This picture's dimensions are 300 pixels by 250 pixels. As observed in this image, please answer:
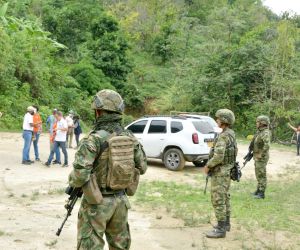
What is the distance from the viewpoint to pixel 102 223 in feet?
14.0

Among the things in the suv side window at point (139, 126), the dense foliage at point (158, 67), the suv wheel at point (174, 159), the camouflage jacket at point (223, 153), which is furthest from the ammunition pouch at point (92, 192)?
the dense foliage at point (158, 67)

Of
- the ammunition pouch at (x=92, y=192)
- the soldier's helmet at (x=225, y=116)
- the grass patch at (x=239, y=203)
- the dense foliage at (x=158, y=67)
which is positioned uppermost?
the dense foliage at (x=158, y=67)

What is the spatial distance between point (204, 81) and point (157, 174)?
67.5 feet

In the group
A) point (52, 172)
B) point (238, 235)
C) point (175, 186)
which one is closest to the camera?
point (238, 235)

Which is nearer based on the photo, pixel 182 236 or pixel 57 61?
pixel 182 236

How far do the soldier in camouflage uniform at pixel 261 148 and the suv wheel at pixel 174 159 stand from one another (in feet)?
13.1

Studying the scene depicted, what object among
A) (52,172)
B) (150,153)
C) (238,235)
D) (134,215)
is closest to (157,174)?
(150,153)

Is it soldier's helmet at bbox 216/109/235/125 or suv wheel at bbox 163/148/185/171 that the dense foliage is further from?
soldier's helmet at bbox 216/109/235/125

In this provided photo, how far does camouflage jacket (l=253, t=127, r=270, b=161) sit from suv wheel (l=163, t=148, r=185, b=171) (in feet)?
13.5

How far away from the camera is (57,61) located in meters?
37.3

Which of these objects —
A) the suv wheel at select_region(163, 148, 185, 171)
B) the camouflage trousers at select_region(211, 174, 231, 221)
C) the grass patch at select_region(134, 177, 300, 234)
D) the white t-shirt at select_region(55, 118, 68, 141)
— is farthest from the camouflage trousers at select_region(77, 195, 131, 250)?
the suv wheel at select_region(163, 148, 185, 171)

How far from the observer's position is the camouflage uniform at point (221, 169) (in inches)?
271

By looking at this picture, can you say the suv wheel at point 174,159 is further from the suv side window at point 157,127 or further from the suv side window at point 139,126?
the suv side window at point 139,126

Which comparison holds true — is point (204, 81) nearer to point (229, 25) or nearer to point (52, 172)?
point (229, 25)
